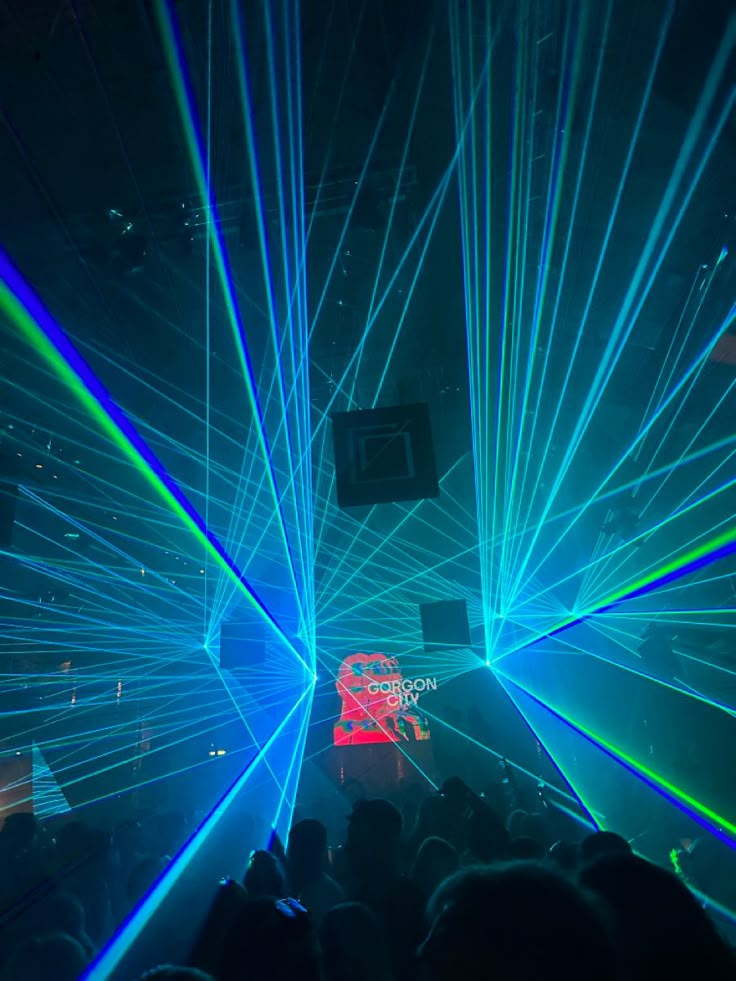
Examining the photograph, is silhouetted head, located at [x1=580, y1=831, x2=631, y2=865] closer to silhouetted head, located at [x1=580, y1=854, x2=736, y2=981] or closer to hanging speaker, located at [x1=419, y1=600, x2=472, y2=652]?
silhouetted head, located at [x1=580, y1=854, x2=736, y2=981]

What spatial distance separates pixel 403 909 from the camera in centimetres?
226

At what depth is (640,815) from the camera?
632 centimetres

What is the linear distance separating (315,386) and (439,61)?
466cm

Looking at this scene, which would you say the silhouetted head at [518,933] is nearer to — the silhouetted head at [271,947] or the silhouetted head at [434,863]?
the silhouetted head at [271,947]

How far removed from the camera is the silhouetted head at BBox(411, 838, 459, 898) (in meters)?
2.89

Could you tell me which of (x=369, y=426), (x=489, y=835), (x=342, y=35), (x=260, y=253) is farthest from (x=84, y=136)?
(x=489, y=835)

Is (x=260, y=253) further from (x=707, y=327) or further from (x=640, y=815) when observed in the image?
(x=640, y=815)

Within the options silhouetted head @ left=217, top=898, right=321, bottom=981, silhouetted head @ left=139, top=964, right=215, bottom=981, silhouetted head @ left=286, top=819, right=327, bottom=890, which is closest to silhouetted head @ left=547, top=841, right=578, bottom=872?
silhouetted head @ left=286, top=819, right=327, bottom=890

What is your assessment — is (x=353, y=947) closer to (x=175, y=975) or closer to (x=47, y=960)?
(x=175, y=975)

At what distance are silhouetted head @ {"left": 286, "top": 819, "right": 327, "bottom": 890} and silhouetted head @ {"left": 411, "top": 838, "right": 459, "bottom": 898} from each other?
1.85ft

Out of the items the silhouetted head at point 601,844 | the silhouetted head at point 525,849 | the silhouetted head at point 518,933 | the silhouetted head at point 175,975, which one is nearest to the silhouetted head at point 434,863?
the silhouetted head at point 525,849

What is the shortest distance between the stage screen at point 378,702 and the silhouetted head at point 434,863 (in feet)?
30.8

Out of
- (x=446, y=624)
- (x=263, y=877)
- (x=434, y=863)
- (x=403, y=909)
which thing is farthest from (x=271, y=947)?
(x=446, y=624)

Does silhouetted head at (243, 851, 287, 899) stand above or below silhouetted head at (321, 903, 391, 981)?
below
